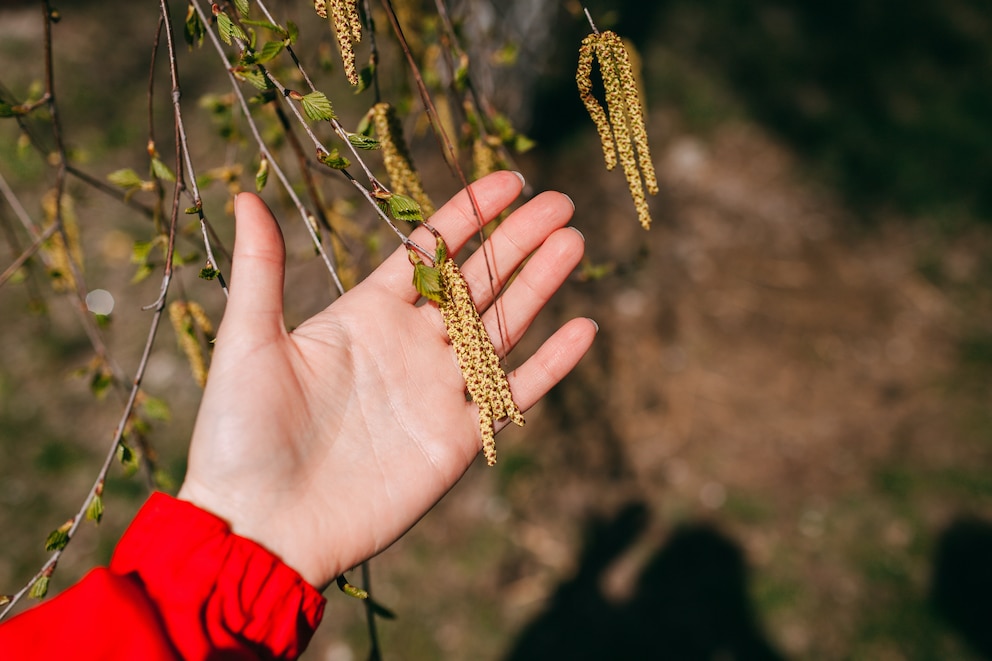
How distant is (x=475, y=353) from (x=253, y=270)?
0.70 m

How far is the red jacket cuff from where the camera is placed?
5.43 feet

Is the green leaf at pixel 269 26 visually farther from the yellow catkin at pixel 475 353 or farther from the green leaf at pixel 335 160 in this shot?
the yellow catkin at pixel 475 353

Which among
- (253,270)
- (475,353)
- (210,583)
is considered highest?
(253,270)

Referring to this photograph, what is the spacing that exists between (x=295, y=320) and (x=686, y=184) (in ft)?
11.7

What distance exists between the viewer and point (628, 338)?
4.79 metres

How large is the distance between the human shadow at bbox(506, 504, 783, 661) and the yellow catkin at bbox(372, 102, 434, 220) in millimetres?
2618

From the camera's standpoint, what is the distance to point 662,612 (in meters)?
3.57

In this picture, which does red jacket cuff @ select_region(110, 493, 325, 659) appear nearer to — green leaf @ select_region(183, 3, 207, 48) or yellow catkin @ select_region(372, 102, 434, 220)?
yellow catkin @ select_region(372, 102, 434, 220)

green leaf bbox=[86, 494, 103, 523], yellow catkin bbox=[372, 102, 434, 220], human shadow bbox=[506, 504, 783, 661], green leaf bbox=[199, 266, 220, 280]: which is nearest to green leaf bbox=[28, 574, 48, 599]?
green leaf bbox=[86, 494, 103, 523]

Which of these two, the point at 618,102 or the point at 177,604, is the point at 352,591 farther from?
the point at 618,102

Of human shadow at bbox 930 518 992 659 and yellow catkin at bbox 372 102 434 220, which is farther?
human shadow at bbox 930 518 992 659

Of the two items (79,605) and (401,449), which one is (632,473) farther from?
(79,605)

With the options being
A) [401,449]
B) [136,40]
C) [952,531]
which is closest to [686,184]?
[952,531]

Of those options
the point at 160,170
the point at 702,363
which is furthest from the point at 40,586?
the point at 702,363
